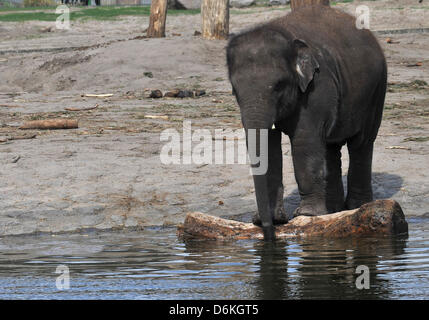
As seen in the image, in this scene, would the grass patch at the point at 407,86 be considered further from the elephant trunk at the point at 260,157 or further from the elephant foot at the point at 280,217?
the elephant trunk at the point at 260,157

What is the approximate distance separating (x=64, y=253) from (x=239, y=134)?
17.7ft

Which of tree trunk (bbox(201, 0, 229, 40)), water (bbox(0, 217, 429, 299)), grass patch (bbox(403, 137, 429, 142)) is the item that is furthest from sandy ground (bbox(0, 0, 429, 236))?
water (bbox(0, 217, 429, 299))

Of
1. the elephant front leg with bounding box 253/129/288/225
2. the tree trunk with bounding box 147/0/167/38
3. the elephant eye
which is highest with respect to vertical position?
the elephant eye

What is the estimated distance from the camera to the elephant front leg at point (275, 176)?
8508mm

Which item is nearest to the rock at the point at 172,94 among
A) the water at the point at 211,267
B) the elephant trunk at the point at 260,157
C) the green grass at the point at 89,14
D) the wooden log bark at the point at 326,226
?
the water at the point at 211,267

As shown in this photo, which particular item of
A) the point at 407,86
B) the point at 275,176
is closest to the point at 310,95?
the point at 275,176

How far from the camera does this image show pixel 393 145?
12219 mm

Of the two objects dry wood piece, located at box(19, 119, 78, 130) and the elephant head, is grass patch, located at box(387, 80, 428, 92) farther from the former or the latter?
the elephant head

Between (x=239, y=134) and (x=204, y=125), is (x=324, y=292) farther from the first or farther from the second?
(x=204, y=125)

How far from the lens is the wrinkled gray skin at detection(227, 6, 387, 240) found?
8.00 m

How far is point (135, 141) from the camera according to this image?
499 inches

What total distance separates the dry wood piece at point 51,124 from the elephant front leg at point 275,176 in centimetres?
610

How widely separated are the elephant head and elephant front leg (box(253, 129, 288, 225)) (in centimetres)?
24

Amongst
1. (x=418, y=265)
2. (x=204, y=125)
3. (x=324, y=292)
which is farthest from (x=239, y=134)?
(x=324, y=292)
